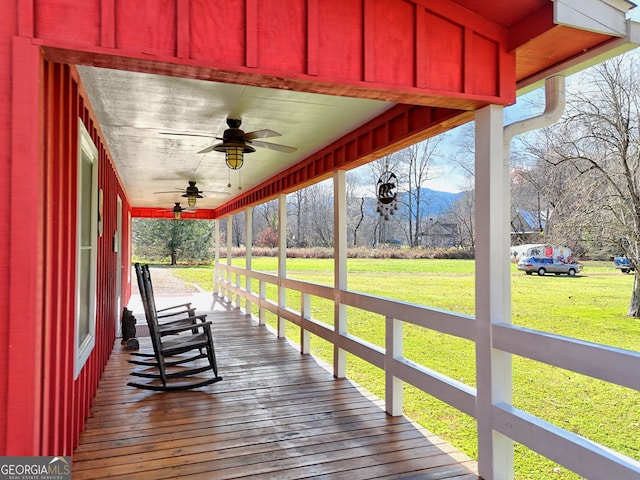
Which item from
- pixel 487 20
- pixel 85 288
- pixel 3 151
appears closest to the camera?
pixel 3 151

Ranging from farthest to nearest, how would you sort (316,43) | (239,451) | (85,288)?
1. (85,288)
2. (239,451)
3. (316,43)

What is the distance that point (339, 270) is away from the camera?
468cm

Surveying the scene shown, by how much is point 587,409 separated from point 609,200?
4.19 metres

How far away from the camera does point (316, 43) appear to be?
2.08 meters

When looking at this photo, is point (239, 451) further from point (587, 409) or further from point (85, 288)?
point (587, 409)

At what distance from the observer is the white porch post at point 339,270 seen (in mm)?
4559

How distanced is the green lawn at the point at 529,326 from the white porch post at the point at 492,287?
27.6 inches

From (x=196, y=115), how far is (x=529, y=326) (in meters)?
8.45

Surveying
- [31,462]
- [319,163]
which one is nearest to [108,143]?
[319,163]

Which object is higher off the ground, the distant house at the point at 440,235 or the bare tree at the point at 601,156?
the bare tree at the point at 601,156

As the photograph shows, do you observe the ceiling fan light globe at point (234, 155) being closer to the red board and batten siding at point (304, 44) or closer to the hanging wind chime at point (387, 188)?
the red board and batten siding at point (304, 44)

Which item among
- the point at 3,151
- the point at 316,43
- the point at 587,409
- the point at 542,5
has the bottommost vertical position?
the point at 587,409

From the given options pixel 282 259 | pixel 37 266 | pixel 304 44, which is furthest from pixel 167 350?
pixel 304 44

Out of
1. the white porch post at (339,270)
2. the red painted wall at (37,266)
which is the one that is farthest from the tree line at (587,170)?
the red painted wall at (37,266)
